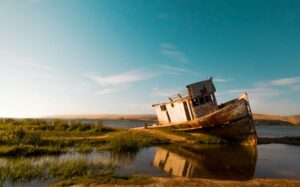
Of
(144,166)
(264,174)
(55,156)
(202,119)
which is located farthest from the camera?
(202,119)

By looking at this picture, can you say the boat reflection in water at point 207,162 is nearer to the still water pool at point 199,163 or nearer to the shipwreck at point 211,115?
the still water pool at point 199,163

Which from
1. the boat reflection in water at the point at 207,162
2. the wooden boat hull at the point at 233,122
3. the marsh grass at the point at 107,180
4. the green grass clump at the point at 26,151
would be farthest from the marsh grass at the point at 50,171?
the wooden boat hull at the point at 233,122

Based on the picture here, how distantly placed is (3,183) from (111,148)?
8.52 m

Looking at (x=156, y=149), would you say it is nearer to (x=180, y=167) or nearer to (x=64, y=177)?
(x=180, y=167)

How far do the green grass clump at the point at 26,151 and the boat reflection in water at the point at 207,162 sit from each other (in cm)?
588

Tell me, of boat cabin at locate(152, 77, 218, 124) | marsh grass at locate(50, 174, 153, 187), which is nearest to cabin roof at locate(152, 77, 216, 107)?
boat cabin at locate(152, 77, 218, 124)

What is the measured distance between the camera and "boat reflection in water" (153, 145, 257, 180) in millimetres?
12615

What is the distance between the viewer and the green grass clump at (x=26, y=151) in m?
15.3

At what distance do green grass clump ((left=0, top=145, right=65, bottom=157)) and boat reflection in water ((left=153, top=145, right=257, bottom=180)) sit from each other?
19.3 ft

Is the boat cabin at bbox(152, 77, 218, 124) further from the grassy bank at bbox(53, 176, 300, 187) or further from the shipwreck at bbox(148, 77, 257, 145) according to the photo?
the grassy bank at bbox(53, 176, 300, 187)

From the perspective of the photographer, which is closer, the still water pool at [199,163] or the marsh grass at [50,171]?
the marsh grass at [50,171]

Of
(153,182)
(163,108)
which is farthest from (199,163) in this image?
A: (163,108)

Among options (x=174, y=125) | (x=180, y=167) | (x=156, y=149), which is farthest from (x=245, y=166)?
(x=174, y=125)

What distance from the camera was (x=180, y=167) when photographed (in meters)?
14.1
